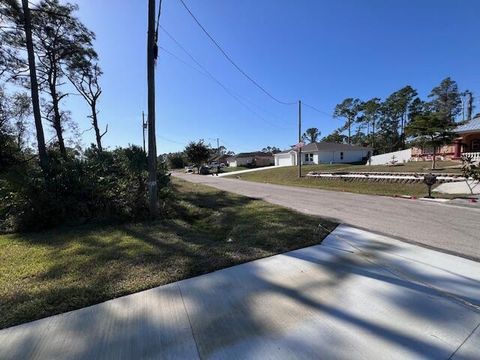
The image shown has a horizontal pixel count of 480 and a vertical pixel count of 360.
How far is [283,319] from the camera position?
119 inches

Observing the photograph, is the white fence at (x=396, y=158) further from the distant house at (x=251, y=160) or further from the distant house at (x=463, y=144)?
the distant house at (x=251, y=160)

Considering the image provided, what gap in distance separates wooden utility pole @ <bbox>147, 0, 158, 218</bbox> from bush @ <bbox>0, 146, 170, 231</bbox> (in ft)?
2.10

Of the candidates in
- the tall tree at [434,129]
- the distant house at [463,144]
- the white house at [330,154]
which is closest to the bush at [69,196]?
the tall tree at [434,129]

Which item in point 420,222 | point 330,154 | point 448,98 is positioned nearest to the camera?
point 420,222

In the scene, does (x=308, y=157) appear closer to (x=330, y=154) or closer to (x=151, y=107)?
(x=330, y=154)

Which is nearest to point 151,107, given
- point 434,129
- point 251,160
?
point 434,129

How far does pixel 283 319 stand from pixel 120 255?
11.0 ft

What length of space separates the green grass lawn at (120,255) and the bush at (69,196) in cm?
87

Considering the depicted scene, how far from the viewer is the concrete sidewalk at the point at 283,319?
2.55 m

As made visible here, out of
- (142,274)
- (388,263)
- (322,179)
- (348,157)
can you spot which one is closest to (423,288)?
(388,263)

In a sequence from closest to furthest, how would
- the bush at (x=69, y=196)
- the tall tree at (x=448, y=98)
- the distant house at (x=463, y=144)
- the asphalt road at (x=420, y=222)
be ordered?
the asphalt road at (x=420, y=222)
the bush at (x=69, y=196)
the distant house at (x=463, y=144)
the tall tree at (x=448, y=98)

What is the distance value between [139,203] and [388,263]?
7006mm

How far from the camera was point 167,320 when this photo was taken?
3064 millimetres

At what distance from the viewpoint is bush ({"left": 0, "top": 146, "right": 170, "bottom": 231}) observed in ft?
26.8
